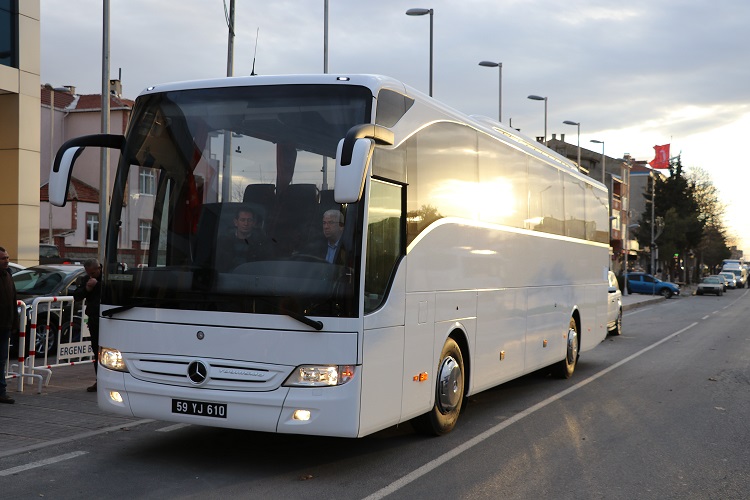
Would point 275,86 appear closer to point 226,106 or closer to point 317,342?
point 226,106

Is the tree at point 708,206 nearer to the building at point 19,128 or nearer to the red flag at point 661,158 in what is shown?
the red flag at point 661,158

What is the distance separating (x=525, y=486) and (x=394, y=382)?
138 centimetres

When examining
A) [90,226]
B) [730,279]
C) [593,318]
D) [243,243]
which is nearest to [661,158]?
[730,279]

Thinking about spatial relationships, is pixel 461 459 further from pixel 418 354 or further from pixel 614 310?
pixel 614 310

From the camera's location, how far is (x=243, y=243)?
23.1 ft

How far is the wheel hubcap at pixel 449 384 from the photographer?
8.75 meters

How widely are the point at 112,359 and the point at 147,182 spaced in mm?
1520

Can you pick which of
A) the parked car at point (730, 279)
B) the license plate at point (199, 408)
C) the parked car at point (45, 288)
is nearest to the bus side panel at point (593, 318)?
the parked car at point (45, 288)

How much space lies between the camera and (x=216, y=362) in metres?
7.06

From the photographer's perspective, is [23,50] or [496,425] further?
[23,50]

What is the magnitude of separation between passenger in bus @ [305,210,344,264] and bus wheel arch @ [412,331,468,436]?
7.08ft

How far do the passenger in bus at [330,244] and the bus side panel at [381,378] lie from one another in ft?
2.14

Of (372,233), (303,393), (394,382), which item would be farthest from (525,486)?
(372,233)

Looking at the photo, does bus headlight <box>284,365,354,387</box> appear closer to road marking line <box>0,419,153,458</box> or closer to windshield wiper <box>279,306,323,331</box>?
windshield wiper <box>279,306,323,331</box>
